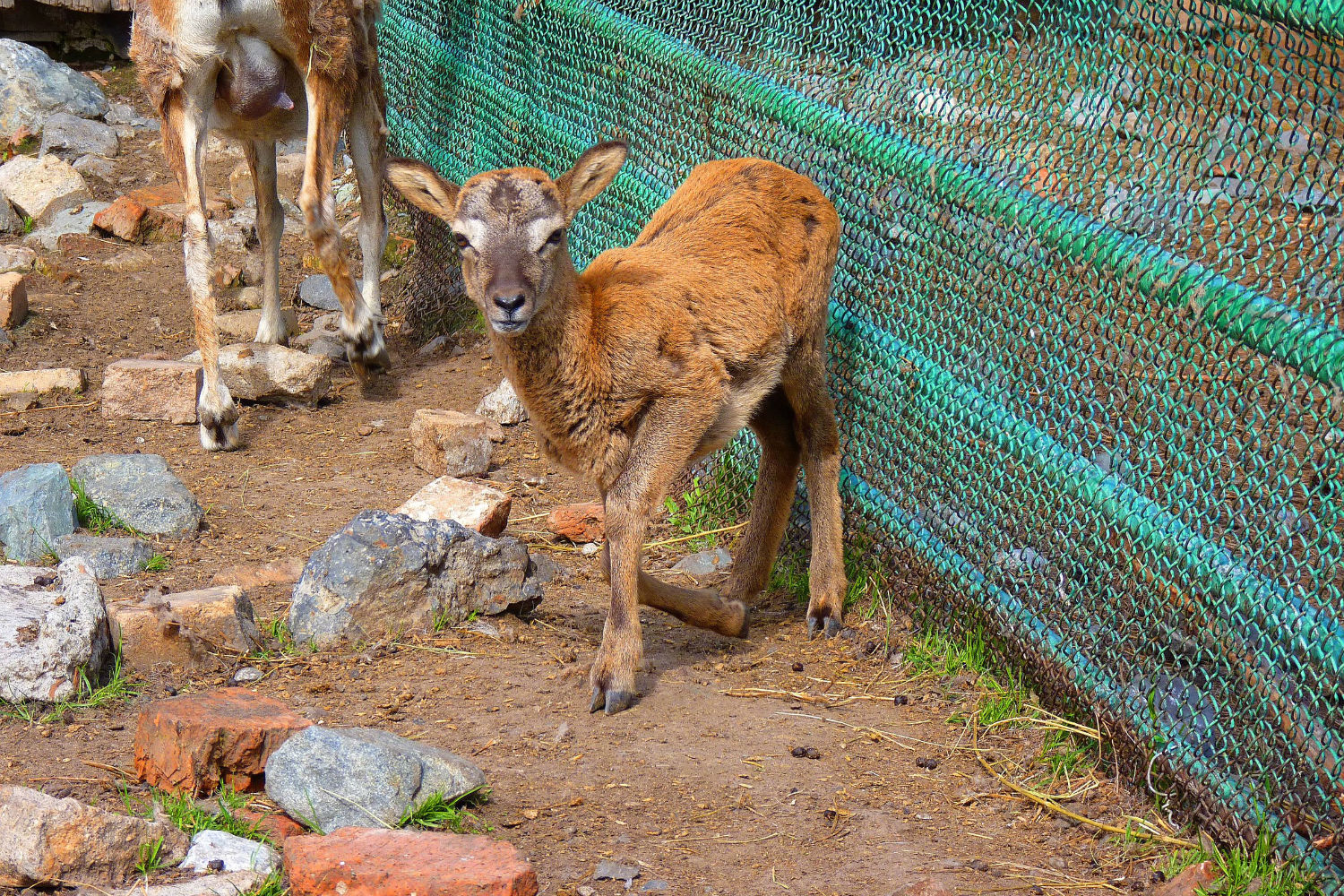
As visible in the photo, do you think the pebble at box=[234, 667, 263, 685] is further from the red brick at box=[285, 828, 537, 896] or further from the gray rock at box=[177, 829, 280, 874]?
the red brick at box=[285, 828, 537, 896]

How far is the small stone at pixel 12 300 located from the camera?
8.25 meters

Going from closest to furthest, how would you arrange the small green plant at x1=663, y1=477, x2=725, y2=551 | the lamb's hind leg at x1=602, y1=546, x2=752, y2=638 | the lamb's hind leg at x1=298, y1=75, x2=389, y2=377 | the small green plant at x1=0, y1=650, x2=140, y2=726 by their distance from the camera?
the small green plant at x1=0, y1=650, x2=140, y2=726, the lamb's hind leg at x1=602, y1=546, x2=752, y2=638, the small green plant at x1=663, y1=477, x2=725, y2=551, the lamb's hind leg at x1=298, y1=75, x2=389, y2=377

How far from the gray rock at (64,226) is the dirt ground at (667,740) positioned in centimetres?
397

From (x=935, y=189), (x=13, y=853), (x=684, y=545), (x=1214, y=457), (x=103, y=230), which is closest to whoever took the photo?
(x=13, y=853)

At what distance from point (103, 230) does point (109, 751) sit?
7.05 metres

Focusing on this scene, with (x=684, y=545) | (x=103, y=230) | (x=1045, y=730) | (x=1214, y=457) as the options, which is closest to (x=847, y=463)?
(x=684, y=545)

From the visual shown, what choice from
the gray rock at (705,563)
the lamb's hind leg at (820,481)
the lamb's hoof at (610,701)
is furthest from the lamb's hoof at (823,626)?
the lamb's hoof at (610,701)

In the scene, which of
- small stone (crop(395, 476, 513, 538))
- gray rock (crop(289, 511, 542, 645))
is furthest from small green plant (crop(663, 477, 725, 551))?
gray rock (crop(289, 511, 542, 645))

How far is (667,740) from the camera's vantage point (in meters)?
4.26

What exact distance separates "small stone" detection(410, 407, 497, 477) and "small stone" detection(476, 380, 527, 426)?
0.51 m

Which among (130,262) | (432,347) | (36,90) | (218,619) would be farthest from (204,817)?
(36,90)

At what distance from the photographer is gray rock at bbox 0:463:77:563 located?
5418mm

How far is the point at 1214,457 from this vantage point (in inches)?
149

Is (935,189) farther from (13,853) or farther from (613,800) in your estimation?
(13,853)
